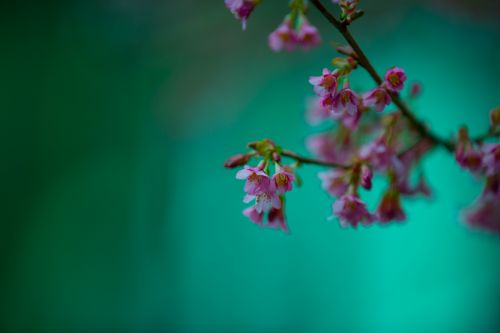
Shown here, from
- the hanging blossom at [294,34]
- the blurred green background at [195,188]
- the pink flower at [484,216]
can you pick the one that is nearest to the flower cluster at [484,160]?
the pink flower at [484,216]

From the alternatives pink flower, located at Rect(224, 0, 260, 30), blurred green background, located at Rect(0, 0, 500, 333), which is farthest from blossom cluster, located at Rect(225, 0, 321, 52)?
blurred green background, located at Rect(0, 0, 500, 333)

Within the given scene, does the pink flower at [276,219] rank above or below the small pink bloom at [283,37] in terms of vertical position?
below

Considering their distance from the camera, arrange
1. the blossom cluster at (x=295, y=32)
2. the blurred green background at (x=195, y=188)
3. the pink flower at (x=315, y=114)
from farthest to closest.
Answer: the blurred green background at (x=195, y=188) → the pink flower at (x=315, y=114) → the blossom cluster at (x=295, y=32)

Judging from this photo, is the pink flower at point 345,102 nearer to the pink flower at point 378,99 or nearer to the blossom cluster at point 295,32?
the pink flower at point 378,99

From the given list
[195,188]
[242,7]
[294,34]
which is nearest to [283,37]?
[294,34]

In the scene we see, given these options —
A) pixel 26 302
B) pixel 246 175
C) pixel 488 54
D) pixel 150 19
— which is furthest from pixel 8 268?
pixel 488 54

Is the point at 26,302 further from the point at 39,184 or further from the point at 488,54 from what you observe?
the point at 488,54

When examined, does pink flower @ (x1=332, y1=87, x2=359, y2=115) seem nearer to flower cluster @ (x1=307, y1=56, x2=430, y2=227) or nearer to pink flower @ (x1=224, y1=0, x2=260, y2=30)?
flower cluster @ (x1=307, y1=56, x2=430, y2=227)
